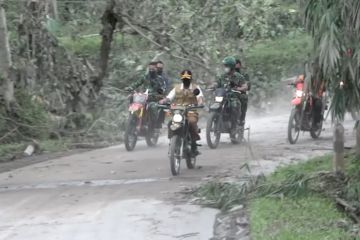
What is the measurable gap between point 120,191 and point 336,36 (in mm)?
4361

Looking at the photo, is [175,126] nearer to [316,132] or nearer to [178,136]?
[178,136]

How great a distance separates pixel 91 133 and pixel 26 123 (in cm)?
182

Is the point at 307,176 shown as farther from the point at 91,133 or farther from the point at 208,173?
the point at 91,133

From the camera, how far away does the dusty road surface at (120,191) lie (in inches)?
307

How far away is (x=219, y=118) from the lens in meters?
14.4

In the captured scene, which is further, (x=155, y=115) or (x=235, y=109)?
(x=155, y=115)

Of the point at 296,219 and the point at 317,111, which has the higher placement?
the point at 317,111

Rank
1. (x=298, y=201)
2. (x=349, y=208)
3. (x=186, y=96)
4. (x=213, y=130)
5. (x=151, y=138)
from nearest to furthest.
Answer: (x=349, y=208), (x=298, y=201), (x=186, y=96), (x=213, y=130), (x=151, y=138)

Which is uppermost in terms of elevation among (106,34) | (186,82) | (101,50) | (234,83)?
(106,34)

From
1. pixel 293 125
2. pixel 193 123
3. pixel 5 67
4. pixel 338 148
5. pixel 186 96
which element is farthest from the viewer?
pixel 5 67

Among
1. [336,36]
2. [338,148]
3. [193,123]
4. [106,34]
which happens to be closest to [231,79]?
[193,123]

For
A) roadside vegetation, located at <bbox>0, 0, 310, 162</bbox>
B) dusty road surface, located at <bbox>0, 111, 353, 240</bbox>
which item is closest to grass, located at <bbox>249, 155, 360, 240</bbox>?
dusty road surface, located at <bbox>0, 111, 353, 240</bbox>

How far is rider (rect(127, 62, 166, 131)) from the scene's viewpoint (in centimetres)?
1498

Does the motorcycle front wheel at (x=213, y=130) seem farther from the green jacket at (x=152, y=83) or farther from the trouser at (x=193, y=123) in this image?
the trouser at (x=193, y=123)
